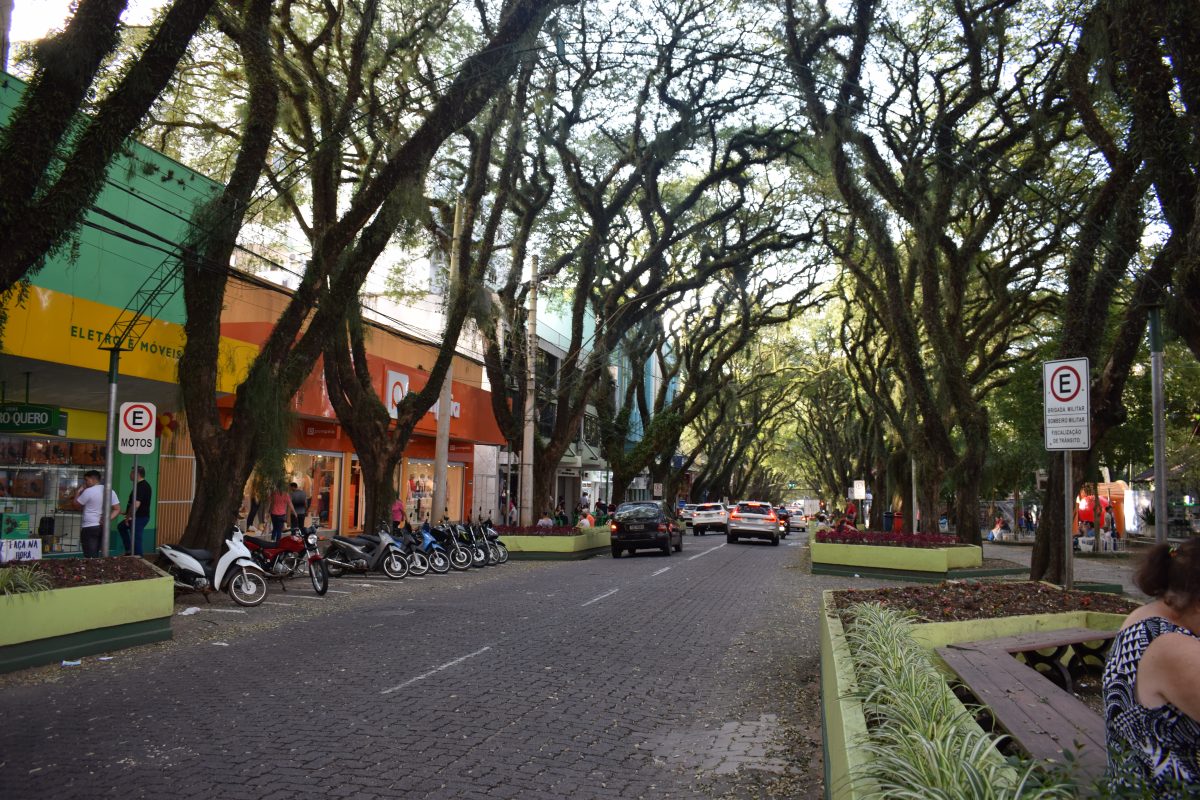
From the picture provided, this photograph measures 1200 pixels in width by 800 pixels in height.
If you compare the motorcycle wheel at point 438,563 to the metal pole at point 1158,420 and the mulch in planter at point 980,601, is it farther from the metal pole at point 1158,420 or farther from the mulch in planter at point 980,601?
the metal pole at point 1158,420

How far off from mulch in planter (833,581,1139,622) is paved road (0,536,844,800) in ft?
3.22

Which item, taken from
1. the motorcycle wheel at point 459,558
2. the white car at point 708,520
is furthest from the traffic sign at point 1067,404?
the white car at point 708,520

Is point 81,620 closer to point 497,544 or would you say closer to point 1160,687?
point 1160,687

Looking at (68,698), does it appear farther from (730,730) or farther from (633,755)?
(730,730)

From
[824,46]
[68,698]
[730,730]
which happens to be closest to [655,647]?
[730,730]

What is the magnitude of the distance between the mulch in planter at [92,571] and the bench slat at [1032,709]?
27.5 ft

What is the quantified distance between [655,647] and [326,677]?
3.50m

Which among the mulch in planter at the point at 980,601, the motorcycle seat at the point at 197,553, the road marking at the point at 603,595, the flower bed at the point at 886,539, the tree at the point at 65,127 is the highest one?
the tree at the point at 65,127

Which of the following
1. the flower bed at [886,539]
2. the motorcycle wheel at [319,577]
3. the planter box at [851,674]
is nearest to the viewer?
the planter box at [851,674]

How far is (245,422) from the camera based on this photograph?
14484mm

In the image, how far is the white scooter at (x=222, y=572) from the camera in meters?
13.2

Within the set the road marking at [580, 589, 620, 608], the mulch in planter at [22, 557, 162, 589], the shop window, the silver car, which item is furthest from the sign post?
the silver car

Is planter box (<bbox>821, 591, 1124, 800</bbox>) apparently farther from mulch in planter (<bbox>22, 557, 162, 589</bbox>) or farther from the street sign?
the street sign

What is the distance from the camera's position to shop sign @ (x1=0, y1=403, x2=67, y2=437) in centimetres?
1579
